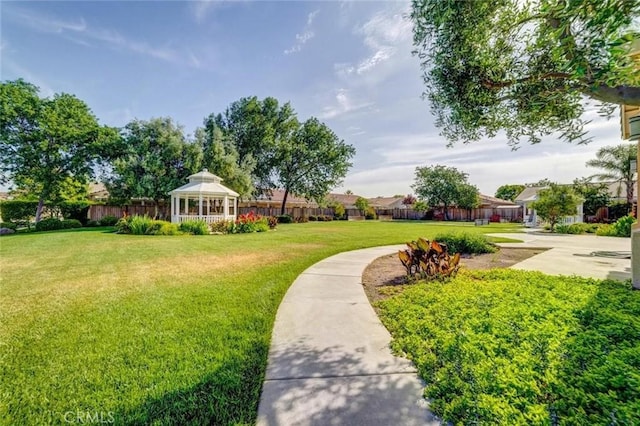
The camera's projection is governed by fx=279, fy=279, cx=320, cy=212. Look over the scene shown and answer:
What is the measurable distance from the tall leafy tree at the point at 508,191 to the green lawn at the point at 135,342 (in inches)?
2982

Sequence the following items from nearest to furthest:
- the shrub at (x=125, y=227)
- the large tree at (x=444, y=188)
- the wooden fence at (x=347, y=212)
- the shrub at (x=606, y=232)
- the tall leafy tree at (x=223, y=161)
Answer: the shrub at (x=606, y=232)
the shrub at (x=125, y=227)
the wooden fence at (x=347, y=212)
the tall leafy tree at (x=223, y=161)
the large tree at (x=444, y=188)

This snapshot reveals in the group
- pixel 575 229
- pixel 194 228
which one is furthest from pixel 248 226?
pixel 575 229

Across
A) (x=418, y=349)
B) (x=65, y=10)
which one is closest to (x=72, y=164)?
(x=65, y=10)

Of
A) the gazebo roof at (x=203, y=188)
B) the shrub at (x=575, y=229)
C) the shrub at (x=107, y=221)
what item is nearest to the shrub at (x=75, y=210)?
the shrub at (x=107, y=221)

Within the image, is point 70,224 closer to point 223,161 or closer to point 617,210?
point 223,161

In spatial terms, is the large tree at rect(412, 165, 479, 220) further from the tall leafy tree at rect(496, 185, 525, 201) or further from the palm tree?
the tall leafy tree at rect(496, 185, 525, 201)

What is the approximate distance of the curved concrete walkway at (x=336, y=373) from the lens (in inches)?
83.7

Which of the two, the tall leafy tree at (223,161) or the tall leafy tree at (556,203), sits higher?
the tall leafy tree at (223,161)

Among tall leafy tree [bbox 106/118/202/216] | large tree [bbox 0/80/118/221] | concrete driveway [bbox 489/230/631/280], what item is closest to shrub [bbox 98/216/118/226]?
tall leafy tree [bbox 106/118/202/216]

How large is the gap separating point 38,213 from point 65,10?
1975 centimetres

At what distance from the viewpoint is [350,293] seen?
5.29 meters

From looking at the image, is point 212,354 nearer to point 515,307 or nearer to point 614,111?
point 515,307

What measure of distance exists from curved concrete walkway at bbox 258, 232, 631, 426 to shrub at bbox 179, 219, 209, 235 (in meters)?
13.2

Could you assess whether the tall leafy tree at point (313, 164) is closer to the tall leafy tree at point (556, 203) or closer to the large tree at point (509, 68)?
the tall leafy tree at point (556, 203)
